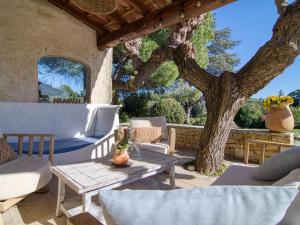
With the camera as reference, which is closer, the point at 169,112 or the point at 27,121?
the point at 27,121

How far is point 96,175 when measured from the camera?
1.96 meters

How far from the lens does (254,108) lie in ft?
20.3

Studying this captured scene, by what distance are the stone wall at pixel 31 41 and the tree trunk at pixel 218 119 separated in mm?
3164

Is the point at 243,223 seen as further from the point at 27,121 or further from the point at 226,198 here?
the point at 27,121

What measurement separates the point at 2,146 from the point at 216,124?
9.59ft

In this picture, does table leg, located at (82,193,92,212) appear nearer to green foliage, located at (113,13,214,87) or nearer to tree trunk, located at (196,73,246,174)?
tree trunk, located at (196,73,246,174)

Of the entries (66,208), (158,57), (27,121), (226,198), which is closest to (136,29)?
(158,57)

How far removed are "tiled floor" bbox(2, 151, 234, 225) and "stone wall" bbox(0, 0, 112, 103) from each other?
6.87 ft

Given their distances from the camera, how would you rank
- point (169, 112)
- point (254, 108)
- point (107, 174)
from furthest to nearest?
point (169, 112) < point (254, 108) < point (107, 174)

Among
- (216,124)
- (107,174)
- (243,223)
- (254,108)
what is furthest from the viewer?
(254,108)

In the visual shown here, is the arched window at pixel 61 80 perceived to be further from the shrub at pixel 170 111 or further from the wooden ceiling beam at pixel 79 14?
the shrub at pixel 170 111

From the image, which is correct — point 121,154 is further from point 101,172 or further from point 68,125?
point 68,125

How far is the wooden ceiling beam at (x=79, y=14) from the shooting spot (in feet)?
14.5

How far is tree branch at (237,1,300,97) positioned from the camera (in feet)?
8.71
